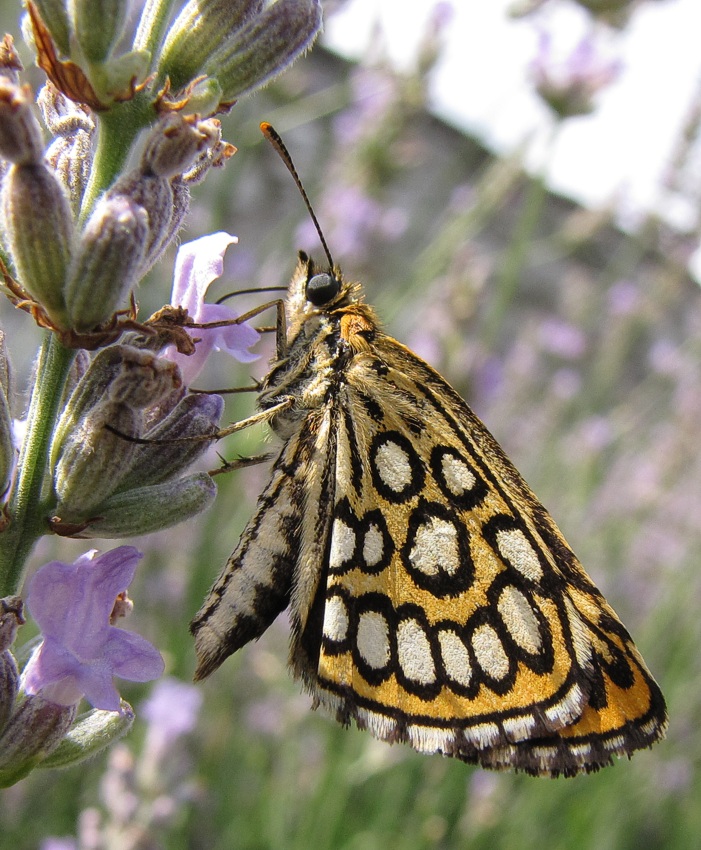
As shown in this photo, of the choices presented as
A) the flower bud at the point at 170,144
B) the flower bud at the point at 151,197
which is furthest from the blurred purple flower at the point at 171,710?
the flower bud at the point at 170,144

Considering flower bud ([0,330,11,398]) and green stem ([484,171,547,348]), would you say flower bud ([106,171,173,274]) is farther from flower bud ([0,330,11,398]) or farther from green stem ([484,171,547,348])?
green stem ([484,171,547,348])

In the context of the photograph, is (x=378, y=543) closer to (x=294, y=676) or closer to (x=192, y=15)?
(x=294, y=676)

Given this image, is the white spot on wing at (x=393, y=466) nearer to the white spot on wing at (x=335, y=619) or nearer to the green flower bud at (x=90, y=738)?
the white spot on wing at (x=335, y=619)

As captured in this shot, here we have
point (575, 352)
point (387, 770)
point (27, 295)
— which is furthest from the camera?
point (575, 352)

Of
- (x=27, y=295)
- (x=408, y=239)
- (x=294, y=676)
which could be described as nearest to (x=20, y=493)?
(x=27, y=295)

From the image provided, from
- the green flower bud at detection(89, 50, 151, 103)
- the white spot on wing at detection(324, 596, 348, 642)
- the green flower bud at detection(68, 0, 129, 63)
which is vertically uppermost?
the green flower bud at detection(68, 0, 129, 63)

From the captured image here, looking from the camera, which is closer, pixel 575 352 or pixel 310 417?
pixel 310 417

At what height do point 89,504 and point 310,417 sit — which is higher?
point 310,417

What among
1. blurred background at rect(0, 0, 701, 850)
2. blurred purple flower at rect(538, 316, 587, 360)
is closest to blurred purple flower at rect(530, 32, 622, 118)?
blurred background at rect(0, 0, 701, 850)
